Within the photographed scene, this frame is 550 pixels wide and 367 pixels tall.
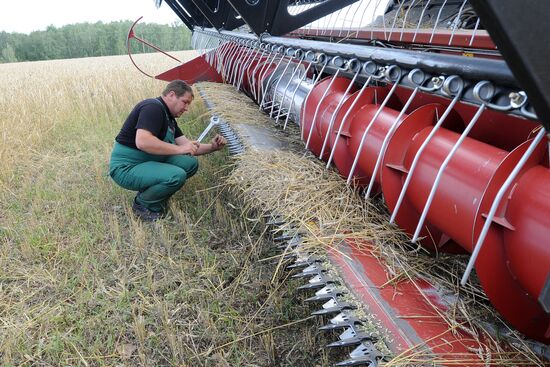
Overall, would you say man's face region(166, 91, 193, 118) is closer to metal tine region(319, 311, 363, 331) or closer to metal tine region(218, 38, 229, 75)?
metal tine region(218, 38, 229, 75)

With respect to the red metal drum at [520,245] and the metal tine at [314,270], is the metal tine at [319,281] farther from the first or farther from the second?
the red metal drum at [520,245]

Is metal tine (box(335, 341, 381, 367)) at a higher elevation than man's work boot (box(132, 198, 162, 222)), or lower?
higher

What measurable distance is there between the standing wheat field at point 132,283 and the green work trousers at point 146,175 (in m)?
0.14

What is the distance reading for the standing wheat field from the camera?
1.97 metres

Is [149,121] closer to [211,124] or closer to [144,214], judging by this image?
[211,124]

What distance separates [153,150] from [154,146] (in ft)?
0.12

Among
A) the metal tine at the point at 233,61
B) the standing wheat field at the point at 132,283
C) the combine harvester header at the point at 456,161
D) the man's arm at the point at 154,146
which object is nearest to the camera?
the combine harvester header at the point at 456,161

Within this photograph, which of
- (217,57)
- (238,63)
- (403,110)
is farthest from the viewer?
(217,57)

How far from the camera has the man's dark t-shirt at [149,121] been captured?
3.07 m

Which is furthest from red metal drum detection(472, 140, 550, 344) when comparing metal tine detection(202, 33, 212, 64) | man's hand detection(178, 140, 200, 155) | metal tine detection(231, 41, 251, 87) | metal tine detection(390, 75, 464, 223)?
metal tine detection(202, 33, 212, 64)

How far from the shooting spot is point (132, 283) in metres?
2.42

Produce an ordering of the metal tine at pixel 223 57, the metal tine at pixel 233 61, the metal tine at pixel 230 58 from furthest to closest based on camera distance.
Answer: the metal tine at pixel 223 57 < the metal tine at pixel 230 58 < the metal tine at pixel 233 61

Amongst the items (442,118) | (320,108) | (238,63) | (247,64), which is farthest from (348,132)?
(238,63)

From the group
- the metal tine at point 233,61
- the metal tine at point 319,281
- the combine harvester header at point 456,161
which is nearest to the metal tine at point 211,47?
the metal tine at point 233,61
